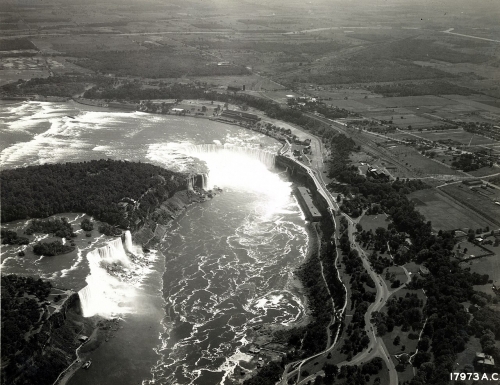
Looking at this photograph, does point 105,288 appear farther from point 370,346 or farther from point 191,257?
point 370,346

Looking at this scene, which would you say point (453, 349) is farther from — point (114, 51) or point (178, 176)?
point (114, 51)

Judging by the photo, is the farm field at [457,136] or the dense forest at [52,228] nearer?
the dense forest at [52,228]

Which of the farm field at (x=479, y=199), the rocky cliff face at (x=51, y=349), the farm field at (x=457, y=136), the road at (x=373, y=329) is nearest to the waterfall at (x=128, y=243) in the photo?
the rocky cliff face at (x=51, y=349)

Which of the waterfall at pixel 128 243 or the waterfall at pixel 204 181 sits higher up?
the waterfall at pixel 128 243

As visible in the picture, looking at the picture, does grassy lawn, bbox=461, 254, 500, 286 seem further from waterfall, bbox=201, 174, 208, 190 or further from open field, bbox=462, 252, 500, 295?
waterfall, bbox=201, 174, 208, 190

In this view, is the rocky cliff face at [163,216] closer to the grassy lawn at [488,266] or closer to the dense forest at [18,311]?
the dense forest at [18,311]

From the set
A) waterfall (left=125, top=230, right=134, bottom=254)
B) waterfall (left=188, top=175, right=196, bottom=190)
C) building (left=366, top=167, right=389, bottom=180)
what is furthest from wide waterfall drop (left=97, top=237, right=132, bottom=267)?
building (left=366, top=167, right=389, bottom=180)

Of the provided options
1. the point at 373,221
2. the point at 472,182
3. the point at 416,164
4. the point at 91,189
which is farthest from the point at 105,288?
the point at 416,164
